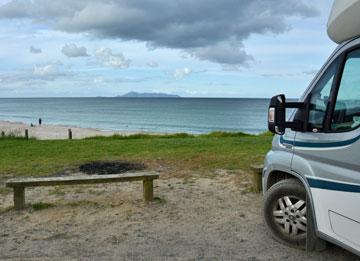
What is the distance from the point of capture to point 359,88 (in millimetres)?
3939

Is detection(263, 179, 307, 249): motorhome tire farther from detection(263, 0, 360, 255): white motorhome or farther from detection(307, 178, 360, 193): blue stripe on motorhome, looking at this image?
detection(307, 178, 360, 193): blue stripe on motorhome

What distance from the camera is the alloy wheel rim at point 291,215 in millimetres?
4750

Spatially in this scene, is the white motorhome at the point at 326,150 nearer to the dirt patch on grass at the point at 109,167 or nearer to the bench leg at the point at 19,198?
the bench leg at the point at 19,198

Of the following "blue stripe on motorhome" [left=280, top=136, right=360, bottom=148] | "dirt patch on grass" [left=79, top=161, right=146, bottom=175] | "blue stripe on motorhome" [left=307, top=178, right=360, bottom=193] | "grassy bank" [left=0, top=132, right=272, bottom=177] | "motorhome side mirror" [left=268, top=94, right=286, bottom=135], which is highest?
"motorhome side mirror" [left=268, top=94, right=286, bottom=135]

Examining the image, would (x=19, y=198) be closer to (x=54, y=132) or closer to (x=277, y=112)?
(x=277, y=112)

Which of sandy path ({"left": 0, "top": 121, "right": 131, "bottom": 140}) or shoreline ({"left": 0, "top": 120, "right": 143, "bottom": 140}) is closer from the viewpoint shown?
shoreline ({"left": 0, "top": 120, "right": 143, "bottom": 140})

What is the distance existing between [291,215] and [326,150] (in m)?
1.04

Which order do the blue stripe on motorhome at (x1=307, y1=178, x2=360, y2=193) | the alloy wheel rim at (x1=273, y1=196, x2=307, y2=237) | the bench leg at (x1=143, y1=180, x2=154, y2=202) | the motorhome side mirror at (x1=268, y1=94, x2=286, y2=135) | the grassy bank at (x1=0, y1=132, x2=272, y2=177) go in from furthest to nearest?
1. the grassy bank at (x1=0, y1=132, x2=272, y2=177)
2. the bench leg at (x1=143, y1=180, x2=154, y2=202)
3. the alloy wheel rim at (x1=273, y1=196, x2=307, y2=237)
4. the motorhome side mirror at (x1=268, y1=94, x2=286, y2=135)
5. the blue stripe on motorhome at (x1=307, y1=178, x2=360, y2=193)

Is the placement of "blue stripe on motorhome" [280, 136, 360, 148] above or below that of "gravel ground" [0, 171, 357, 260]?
above

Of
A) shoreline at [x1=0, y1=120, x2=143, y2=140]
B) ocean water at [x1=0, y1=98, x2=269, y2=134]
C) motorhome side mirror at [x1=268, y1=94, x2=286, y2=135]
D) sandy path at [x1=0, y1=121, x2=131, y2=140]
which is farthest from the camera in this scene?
ocean water at [x1=0, y1=98, x2=269, y2=134]

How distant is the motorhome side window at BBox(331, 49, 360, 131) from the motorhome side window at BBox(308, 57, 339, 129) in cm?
13

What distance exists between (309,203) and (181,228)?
1822 millimetres

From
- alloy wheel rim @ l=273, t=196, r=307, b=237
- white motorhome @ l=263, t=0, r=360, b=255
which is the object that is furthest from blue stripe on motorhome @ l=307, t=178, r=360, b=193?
alloy wheel rim @ l=273, t=196, r=307, b=237

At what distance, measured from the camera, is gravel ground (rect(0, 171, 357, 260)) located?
481 cm
